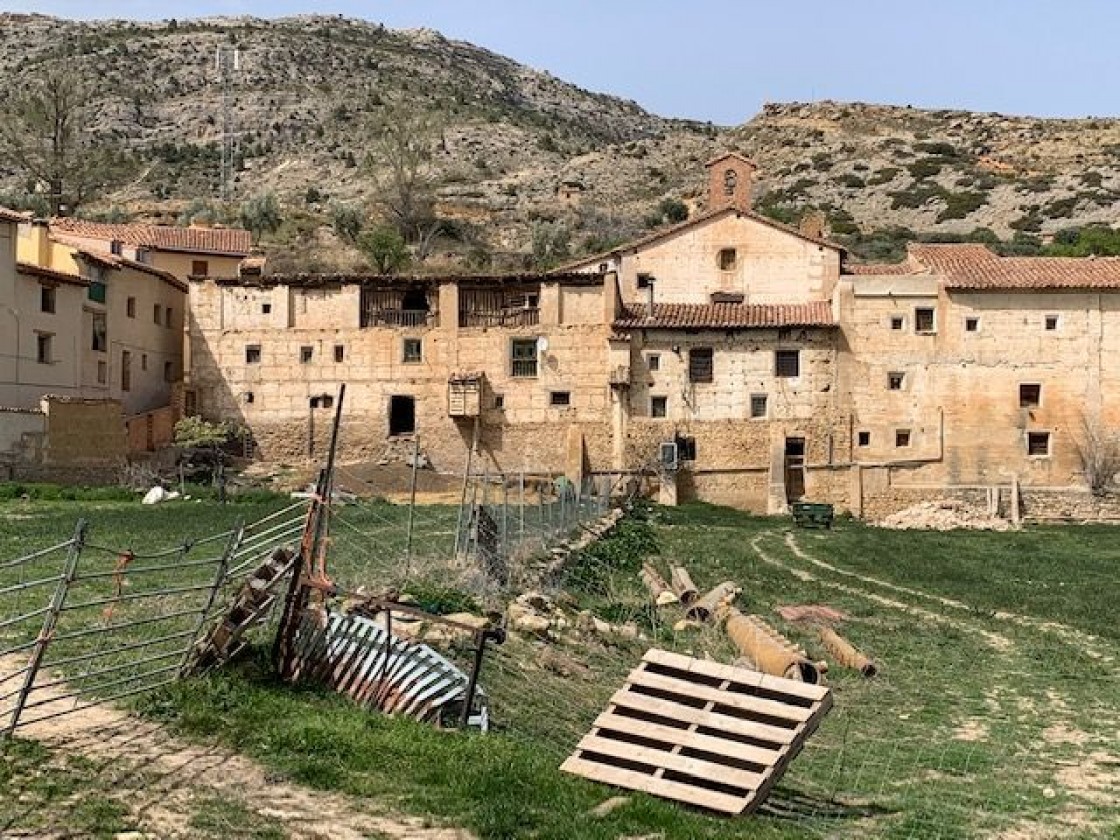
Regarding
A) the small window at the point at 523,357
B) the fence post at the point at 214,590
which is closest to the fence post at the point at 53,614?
the fence post at the point at 214,590

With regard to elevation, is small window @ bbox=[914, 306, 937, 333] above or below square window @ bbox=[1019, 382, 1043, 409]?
above

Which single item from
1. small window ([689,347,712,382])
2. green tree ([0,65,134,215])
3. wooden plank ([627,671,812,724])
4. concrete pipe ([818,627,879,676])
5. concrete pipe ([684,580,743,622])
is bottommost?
concrete pipe ([818,627,879,676])

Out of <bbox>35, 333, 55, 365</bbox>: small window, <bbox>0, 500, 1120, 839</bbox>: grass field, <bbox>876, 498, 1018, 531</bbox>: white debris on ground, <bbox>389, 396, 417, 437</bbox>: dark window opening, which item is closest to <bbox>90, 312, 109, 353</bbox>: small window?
<bbox>35, 333, 55, 365</bbox>: small window

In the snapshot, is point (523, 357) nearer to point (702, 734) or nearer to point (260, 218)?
point (702, 734)

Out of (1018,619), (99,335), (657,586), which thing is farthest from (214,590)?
(99,335)

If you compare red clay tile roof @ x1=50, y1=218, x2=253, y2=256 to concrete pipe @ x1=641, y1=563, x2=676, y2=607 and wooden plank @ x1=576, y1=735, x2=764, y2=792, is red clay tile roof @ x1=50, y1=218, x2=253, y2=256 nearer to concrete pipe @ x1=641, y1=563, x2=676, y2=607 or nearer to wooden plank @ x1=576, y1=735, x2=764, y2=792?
concrete pipe @ x1=641, y1=563, x2=676, y2=607

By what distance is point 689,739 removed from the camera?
9.41 meters

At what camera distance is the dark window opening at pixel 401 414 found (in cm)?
4659

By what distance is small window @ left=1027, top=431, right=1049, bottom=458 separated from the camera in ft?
148

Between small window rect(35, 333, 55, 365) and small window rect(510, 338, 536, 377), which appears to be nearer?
small window rect(35, 333, 55, 365)

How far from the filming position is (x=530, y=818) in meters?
8.29

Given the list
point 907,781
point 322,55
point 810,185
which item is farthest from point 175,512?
point 322,55

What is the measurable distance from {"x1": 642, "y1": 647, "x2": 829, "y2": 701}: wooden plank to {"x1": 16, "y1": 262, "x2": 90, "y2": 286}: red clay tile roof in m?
36.2

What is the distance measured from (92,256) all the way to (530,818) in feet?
134
